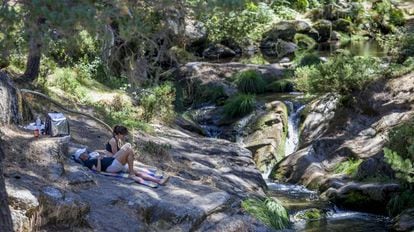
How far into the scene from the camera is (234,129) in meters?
16.7

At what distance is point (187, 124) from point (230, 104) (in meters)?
1.99

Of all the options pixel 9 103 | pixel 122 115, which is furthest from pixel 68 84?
pixel 9 103

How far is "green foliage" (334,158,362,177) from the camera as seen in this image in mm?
12648

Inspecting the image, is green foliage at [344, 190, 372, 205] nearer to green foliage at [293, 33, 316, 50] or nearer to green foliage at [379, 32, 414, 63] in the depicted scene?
green foliage at [379, 32, 414, 63]

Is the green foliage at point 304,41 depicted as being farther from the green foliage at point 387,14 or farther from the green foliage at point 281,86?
the green foliage at point 281,86

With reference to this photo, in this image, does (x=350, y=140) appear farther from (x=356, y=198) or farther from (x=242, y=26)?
(x=242, y=26)

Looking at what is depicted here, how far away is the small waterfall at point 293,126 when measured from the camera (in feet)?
51.3

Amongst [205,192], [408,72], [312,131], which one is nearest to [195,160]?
[205,192]

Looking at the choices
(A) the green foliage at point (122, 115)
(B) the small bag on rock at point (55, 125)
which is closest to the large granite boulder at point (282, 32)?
(A) the green foliage at point (122, 115)

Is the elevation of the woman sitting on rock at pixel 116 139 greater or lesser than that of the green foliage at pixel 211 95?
greater

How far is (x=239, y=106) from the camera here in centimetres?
1720

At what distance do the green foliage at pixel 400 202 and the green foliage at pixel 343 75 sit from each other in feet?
14.5

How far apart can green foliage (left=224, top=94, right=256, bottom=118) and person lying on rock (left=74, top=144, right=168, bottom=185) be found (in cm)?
822

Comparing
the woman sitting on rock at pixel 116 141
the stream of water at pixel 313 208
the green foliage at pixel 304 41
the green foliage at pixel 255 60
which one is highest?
the woman sitting on rock at pixel 116 141
